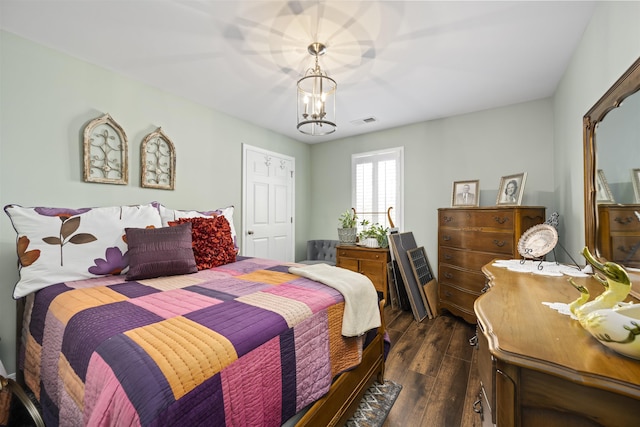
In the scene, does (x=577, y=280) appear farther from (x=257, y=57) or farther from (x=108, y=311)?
(x=257, y=57)

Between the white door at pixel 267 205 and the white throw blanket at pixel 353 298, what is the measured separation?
6.78ft

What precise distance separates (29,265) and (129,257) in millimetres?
501

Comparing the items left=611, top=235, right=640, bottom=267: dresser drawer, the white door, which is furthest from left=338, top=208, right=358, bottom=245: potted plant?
left=611, top=235, right=640, bottom=267: dresser drawer

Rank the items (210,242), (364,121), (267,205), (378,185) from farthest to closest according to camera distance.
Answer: (378,185), (267,205), (364,121), (210,242)

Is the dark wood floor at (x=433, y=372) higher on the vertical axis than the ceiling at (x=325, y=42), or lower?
lower

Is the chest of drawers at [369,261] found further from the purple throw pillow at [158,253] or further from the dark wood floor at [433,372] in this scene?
the purple throw pillow at [158,253]

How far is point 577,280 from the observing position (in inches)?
56.9

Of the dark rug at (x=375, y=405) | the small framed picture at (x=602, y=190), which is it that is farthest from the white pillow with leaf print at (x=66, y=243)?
the small framed picture at (x=602, y=190)

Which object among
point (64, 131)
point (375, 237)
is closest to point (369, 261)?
point (375, 237)

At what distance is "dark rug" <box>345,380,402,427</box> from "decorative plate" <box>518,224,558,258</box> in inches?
51.3

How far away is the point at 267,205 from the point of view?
4.04 metres

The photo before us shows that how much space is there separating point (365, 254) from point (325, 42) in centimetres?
252

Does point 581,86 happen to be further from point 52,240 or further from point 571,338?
point 52,240

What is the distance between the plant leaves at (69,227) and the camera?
1806 mm
